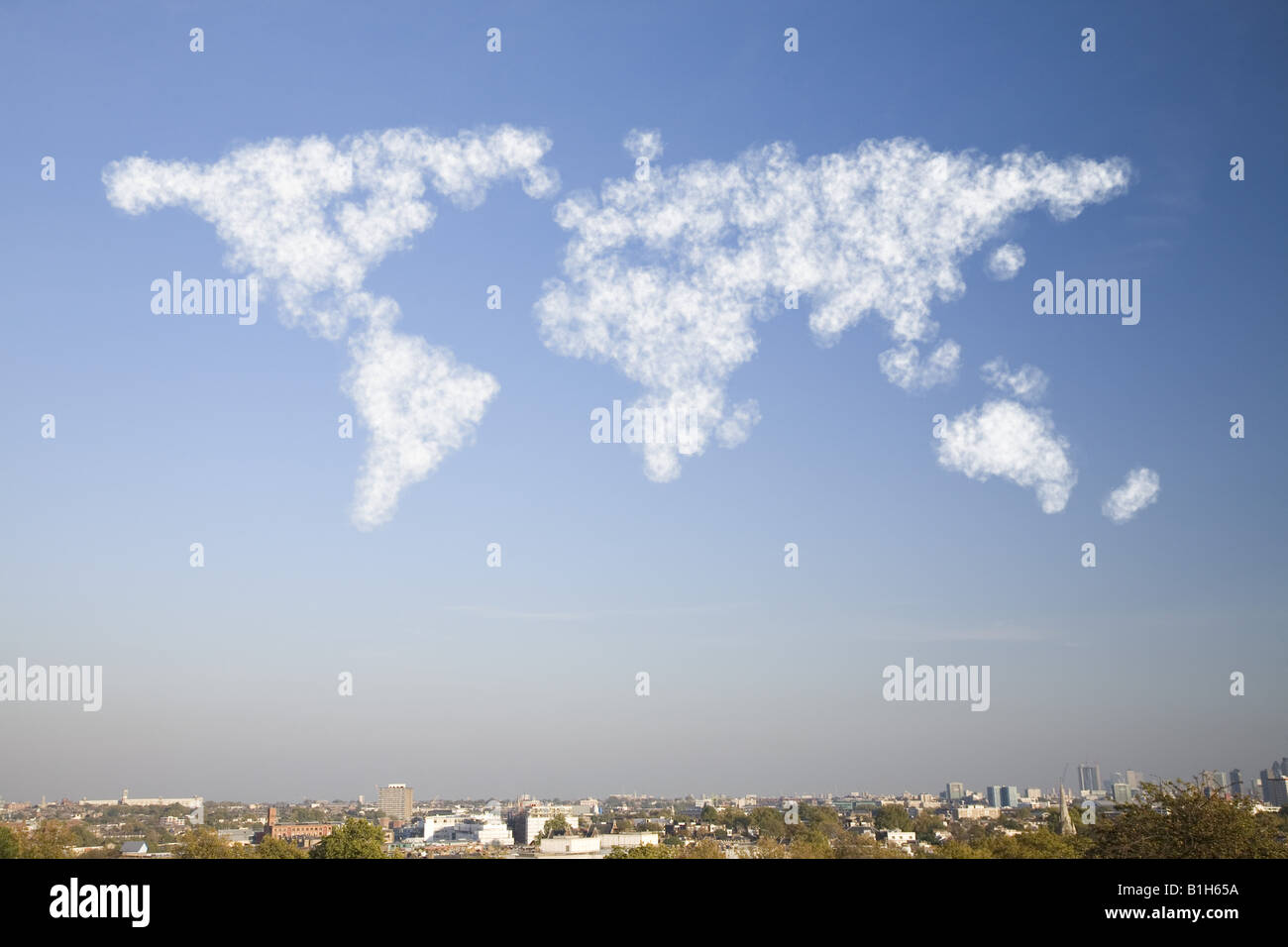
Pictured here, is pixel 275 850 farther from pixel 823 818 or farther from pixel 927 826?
pixel 927 826

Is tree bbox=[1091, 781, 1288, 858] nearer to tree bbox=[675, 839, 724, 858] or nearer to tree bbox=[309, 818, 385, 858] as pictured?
tree bbox=[675, 839, 724, 858]

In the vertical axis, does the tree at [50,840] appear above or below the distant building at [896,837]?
above

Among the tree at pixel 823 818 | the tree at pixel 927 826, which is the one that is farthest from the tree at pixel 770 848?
the tree at pixel 927 826

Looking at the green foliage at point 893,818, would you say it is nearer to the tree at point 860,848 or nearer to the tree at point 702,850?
the tree at point 860,848

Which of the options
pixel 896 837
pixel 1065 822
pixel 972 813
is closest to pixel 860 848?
pixel 896 837

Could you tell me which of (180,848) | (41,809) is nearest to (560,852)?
(180,848)
